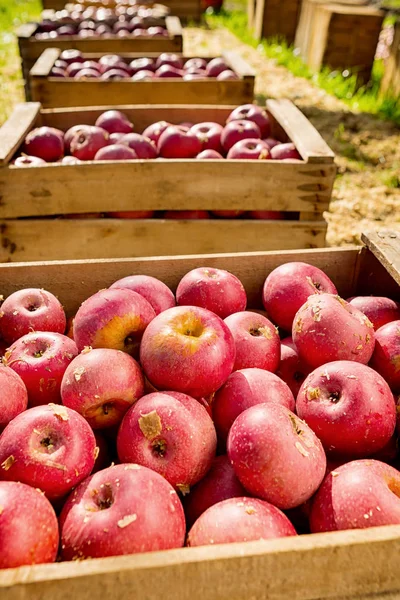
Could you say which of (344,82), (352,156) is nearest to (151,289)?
(352,156)

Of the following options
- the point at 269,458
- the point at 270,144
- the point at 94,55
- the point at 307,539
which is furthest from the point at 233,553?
the point at 94,55

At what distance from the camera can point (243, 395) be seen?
1540 millimetres

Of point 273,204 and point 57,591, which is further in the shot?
point 273,204

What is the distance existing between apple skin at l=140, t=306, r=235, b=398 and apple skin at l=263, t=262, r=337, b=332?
436 millimetres

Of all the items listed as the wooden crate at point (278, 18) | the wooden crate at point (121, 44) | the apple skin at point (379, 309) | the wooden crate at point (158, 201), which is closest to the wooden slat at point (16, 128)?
the wooden crate at point (158, 201)

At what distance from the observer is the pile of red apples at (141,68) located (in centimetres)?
486

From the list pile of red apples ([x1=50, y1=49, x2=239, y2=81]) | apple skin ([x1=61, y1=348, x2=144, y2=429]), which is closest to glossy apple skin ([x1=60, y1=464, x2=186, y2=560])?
apple skin ([x1=61, y1=348, x2=144, y2=429])

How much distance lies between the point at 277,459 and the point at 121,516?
1.26 ft

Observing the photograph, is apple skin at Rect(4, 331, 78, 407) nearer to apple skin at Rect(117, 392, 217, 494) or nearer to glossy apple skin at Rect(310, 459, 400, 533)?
apple skin at Rect(117, 392, 217, 494)

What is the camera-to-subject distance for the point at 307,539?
1027mm

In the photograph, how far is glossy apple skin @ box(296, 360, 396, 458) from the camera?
144 centimetres

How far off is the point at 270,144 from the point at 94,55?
2.97 metres

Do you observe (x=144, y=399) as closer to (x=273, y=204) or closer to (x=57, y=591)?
(x=57, y=591)

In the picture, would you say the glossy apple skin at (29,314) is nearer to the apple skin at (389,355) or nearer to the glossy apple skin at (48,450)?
the glossy apple skin at (48,450)
